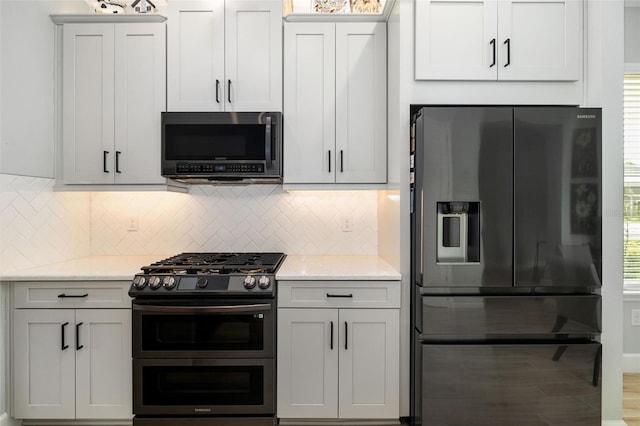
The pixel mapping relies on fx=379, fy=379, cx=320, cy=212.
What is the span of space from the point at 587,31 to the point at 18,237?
11.6 feet

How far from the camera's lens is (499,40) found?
2.19 m

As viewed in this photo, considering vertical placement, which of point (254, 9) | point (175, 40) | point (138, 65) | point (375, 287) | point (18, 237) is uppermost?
point (254, 9)

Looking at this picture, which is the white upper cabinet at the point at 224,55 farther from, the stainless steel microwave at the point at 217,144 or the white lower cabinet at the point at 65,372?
the white lower cabinet at the point at 65,372

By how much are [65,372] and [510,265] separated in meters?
2.53

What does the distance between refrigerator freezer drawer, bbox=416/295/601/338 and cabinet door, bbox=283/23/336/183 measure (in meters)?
1.11

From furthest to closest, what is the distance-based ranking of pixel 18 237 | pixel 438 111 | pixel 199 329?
1. pixel 18 237
2. pixel 199 329
3. pixel 438 111

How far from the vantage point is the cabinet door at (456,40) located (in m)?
2.16

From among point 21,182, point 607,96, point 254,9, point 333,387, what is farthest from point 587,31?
point 21,182

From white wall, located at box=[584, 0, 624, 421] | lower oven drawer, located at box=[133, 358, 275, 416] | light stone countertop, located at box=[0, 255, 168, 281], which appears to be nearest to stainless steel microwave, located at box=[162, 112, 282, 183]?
light stone countertop, located at box=[0, 255, 168, 281]

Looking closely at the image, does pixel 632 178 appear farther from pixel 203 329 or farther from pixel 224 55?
pixel 203 329

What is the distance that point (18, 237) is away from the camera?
2.26m

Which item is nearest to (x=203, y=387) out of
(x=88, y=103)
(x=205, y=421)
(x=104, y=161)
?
(x=205, y=421)

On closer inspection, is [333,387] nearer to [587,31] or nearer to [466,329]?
[466,329]

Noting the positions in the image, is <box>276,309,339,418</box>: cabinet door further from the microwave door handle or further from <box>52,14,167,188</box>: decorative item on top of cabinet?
<box>52,14,167,188</box>: decorative item on top of cabinet
